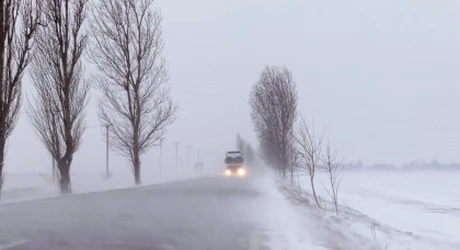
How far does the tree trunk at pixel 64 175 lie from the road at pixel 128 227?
410 inches

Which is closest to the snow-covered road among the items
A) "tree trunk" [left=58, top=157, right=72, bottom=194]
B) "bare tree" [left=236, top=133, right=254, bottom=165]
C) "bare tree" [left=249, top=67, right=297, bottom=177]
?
"tree trunk" [left=58, top=157, right=72, bottom=194]

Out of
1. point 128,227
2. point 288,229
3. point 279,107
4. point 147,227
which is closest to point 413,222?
point 288,229

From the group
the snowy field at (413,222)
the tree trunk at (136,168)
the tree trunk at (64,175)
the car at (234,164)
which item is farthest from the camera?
the car at (234,164)

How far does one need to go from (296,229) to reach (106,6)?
90.9 feet

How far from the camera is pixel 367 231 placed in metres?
12.4

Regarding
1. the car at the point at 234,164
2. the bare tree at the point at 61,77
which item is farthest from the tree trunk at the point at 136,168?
the car at the point at 234,164

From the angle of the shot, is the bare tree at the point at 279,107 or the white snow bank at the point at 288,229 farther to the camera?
the bare tree at the point at 279,107

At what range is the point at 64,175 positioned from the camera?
26.6 metres

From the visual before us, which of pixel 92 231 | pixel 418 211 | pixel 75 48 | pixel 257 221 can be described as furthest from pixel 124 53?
pixel 92 231

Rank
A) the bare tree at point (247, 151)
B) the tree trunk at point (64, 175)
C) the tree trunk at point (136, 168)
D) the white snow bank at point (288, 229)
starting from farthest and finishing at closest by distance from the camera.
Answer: the bare tree at point (247, 151)
the tree trunk at point (136, 168)
the tree trunk at point (64, 175)
the white snow bank at point (288, 229)

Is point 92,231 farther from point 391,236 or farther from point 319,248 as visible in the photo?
point 391,236

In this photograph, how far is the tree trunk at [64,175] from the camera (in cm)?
2652

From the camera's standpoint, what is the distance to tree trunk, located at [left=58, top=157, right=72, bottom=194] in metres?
26.5

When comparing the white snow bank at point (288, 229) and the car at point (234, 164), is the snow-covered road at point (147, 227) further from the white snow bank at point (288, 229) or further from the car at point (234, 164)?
the car at point (234, 164)
